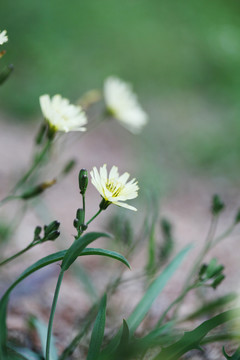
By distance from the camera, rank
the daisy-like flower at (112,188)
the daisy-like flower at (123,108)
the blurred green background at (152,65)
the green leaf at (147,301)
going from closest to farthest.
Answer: the daisy-like flower at (112,188)
the green leaf at (147,301)
the daisy-like flower at (123,108)
the blurred green background at (152,65)

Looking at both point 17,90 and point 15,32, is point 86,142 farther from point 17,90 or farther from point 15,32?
point 15,32

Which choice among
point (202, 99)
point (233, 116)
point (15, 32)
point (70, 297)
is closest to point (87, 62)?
point (15, 32)

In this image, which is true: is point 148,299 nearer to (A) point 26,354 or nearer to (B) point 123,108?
(A) point 26,354

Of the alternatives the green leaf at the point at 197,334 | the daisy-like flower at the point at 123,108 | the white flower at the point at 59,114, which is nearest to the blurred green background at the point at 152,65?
the daisy-like flower at the point at 123,108

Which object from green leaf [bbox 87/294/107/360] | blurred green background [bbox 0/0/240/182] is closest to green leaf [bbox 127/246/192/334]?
green leaf [bbox 87/294/107/360]

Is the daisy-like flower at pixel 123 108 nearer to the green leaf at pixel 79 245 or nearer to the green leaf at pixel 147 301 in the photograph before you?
the green leaf at pixel 147 301

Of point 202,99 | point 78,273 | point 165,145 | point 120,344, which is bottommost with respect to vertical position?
point 120,344
